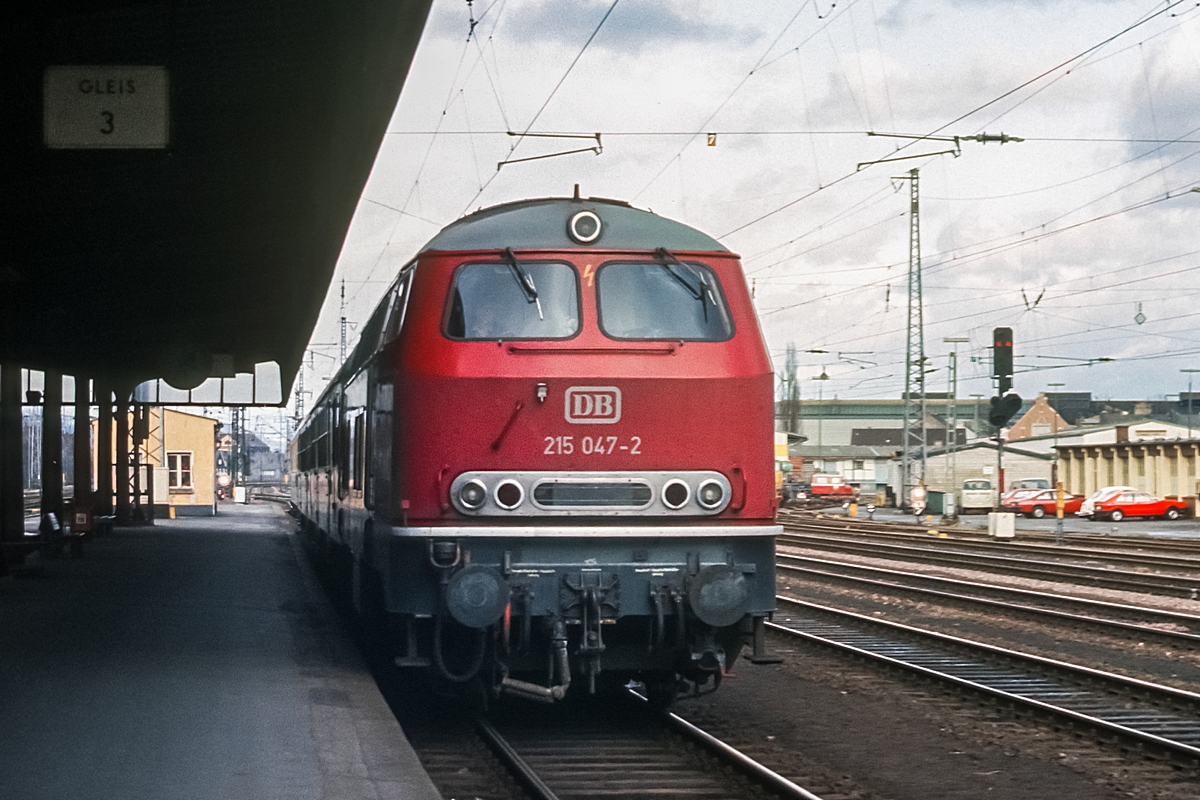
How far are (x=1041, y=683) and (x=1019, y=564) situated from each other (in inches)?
538

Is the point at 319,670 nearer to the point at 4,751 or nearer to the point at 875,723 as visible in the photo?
the point at 4,751

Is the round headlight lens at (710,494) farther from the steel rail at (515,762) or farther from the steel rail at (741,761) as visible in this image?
the steel rail at (515,762)

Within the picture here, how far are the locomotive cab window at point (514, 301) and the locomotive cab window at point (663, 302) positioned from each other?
0.22m

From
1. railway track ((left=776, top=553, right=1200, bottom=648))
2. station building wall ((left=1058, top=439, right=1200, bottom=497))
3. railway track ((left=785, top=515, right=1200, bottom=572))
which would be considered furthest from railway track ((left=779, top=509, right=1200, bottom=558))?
railway track ((left=776, top=553, right=1200, bottom=648))

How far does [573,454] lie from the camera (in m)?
8.35

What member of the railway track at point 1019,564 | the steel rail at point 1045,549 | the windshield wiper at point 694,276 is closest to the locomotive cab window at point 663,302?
the windshield wiper at point 694,276

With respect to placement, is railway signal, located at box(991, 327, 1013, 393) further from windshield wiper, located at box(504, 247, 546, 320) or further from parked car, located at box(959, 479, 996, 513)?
parked car, located at box(959, 479, 996, 513)

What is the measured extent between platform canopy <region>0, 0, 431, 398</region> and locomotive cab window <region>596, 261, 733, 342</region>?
2198mm

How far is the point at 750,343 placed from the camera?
8.77 m

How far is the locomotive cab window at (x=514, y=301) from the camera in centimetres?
858

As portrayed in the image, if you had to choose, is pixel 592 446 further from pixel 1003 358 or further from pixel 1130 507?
pixel 1130 507

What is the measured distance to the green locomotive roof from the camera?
8.80 meters

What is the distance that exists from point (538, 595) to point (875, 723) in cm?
294

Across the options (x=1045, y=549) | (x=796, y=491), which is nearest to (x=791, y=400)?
(x=796, y=491)
